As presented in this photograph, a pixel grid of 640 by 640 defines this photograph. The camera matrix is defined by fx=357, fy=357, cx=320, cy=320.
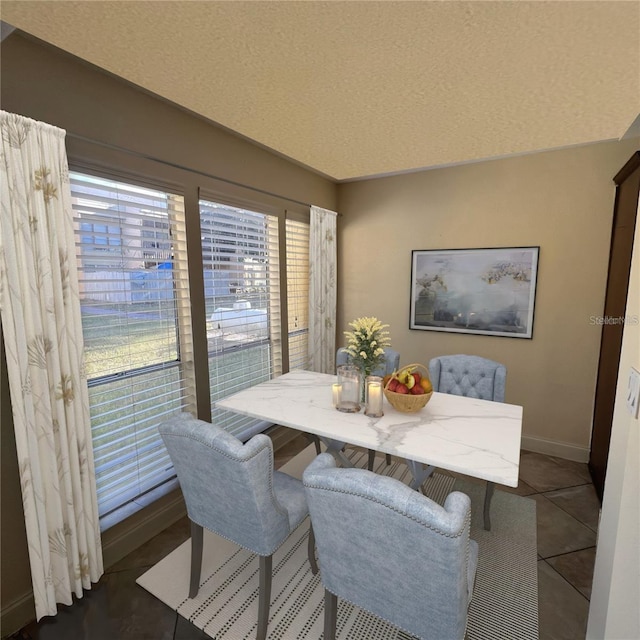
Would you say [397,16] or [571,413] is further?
[571,413]

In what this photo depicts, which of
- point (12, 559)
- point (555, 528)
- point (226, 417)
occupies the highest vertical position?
point (226, 417)

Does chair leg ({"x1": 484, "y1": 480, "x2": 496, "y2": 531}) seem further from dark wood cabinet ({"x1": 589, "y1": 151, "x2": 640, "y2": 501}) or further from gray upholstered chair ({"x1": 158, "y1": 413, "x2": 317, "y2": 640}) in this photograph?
gray upholstered chair ({"x1": 158, "y1": 413, "x2": 317, "y2": 640})

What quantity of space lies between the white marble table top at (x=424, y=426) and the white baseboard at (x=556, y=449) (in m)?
1.71

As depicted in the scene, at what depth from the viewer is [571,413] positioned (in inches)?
130

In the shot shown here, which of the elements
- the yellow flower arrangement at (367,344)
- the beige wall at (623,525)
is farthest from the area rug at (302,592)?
the yellow flower arrangement at (367,344)

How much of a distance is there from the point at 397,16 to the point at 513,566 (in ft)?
8.91

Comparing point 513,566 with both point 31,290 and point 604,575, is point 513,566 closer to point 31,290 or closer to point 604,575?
point 604,575

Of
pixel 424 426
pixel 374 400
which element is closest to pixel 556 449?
pixel 424 426

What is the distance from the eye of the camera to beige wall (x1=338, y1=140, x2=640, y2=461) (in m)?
3.08

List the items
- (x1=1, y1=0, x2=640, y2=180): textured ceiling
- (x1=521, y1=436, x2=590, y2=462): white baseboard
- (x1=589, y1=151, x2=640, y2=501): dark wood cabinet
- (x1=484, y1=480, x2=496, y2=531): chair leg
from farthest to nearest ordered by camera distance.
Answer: (x1=521, y1=436, x2=590, y2=462): white baseboard → (x1=589, y1=151, x2=640, y2=501): dark wood cabinet → (x1=484, y1=480, x2=496, y2=531): chair leg → (x1=1, y1=0, x2=640, y2=180): textured ceiling

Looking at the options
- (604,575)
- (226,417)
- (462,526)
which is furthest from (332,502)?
(226,417)

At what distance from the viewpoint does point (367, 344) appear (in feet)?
6.88

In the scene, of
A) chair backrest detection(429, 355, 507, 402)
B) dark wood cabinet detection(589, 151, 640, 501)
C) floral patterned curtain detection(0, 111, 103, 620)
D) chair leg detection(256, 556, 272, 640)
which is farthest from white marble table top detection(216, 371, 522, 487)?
dark wood cabinet detection(589, 151, 640, 501)

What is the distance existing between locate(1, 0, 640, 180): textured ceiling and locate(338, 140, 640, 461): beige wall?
1.28 m
